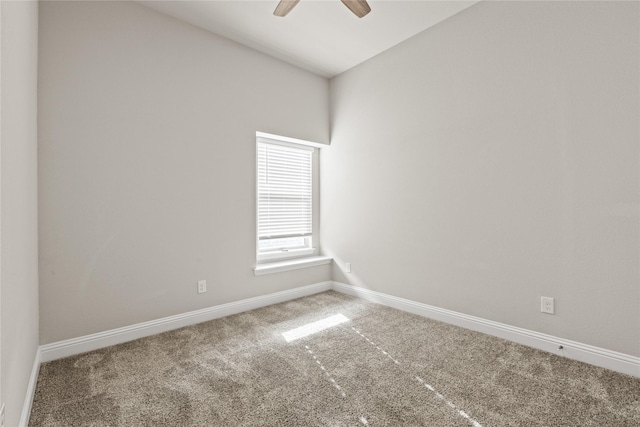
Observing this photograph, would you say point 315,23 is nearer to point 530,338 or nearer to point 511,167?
point 511,167

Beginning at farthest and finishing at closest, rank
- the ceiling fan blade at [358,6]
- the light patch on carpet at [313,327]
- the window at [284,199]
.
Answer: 1. the window at [284,199]
2. the light patch on carpet at [313,327]
3. the ceiling fan blade at [358,6]

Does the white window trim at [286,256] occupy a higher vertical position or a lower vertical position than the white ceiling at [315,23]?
lower

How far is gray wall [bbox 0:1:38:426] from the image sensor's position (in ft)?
3.88

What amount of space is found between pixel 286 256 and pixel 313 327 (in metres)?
1.22

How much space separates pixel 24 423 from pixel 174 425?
72cm

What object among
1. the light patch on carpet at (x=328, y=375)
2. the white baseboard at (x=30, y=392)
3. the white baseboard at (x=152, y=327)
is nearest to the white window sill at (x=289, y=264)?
the white baseboard at (x=152, y=327)

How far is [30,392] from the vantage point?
66.0 inches

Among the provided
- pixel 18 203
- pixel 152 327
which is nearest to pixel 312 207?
pixel 152 327

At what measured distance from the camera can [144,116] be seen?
2.57 meters

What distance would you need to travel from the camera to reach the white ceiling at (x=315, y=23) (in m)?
2.61

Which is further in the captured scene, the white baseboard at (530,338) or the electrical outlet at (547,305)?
the electrical outlet at (547,305)

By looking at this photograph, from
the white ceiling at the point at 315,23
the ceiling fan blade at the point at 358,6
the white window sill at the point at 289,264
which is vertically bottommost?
the white window sill at the point at 289,264

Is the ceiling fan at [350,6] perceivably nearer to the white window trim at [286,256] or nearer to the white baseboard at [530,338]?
the white window trim at [286,256]

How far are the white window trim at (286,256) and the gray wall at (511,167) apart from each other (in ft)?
2.26
